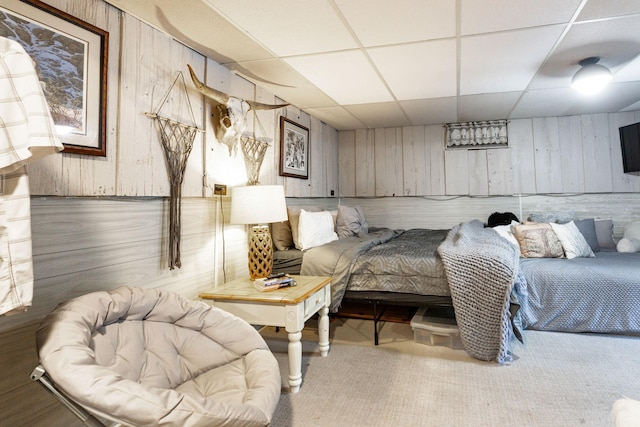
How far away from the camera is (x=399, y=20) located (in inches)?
80.6

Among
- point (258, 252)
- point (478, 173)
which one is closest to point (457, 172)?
point (478, 173)

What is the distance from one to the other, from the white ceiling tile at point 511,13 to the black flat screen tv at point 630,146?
287cm

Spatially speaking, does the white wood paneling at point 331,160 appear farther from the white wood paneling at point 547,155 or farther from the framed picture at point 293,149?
the white wood paneling at point 547,155

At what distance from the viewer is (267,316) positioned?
6.77ft

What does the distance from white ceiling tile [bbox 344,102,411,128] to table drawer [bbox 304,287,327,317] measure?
2319mm

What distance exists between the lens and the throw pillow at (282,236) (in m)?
3.08

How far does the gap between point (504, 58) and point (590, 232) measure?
236 cm

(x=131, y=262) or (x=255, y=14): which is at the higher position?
(x=255, y=14)

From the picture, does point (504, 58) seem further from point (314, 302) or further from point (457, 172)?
point (457, 172)

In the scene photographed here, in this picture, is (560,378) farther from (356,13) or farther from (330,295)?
(356,13)

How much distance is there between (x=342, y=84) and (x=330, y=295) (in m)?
1.86

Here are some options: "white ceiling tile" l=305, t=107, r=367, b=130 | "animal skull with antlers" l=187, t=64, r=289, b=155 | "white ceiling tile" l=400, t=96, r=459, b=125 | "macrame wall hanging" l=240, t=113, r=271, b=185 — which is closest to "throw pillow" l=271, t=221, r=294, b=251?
"macrame wall hanging" l=240, t=113, r=271, b=185

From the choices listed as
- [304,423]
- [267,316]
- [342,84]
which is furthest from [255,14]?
[304,423]

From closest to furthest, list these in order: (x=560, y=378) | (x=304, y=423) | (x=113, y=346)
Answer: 1. (x=113, y=346)
2. (x=304, y=423)
3. (x=560, y=378)
